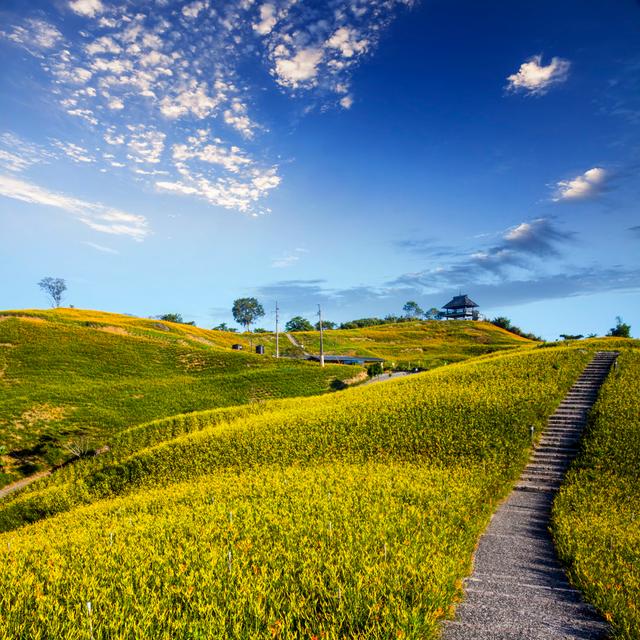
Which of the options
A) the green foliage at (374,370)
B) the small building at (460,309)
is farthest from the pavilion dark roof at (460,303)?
the green foliage at (374,370)

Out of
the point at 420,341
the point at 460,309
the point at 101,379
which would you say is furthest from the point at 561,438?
the point at 460,309

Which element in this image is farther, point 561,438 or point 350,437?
point 350,437

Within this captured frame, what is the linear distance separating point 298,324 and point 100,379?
119 m

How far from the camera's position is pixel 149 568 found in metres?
10.3

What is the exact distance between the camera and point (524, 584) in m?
10.5

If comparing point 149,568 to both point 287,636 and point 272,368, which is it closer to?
point 287,636

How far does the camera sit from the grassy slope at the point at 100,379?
33.6 metres

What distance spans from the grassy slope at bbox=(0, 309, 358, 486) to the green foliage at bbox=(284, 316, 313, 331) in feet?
297

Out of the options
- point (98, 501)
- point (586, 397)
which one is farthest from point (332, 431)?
point (586, 397)

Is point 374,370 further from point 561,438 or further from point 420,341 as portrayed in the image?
Answer: point 420,341

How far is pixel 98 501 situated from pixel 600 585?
22.3m

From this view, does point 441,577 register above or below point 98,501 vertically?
above

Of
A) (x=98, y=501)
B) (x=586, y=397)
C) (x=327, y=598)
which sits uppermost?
(x=586, y=397)

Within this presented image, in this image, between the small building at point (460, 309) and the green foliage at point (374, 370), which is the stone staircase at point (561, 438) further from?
the small building at point (460, 309)
